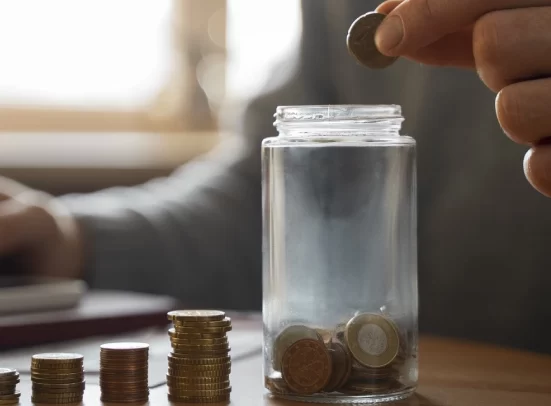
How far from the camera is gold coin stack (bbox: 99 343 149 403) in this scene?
722mm

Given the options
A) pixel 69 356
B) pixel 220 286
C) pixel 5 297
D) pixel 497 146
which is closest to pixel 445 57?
pixel 69 356

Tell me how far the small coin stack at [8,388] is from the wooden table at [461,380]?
Answer: 0.01 metres

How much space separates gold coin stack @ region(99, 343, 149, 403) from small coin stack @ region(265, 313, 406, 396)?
0.11 meters

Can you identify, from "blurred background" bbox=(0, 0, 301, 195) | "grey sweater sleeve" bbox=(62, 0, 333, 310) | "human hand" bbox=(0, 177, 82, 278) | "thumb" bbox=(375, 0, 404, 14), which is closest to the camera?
"thumb" bbox=(375, 0, 404, 14)

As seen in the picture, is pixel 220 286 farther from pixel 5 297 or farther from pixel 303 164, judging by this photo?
pixel 303 164

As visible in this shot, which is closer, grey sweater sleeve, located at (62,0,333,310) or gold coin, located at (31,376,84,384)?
gold coin, located at (31,376,84,384)

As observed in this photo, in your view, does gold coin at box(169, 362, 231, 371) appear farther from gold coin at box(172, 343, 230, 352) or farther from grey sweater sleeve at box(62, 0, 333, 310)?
grey sweater sleeve at box(62, 0, 333, 310)

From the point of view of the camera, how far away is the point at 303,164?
783mm

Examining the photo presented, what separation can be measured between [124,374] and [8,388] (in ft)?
0.28

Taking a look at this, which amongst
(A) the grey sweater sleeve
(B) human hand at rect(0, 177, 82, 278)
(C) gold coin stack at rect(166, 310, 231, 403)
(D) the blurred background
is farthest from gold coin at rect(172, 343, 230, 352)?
(D) the blurred background

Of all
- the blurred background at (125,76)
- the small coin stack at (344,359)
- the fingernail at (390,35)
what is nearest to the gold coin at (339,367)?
the small coin stack at (344,359)

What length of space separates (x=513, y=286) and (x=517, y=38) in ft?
2.58

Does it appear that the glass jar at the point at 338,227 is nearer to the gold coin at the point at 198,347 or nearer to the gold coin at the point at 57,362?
the gold coin at the point at 198,347

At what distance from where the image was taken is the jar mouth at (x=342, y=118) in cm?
75
